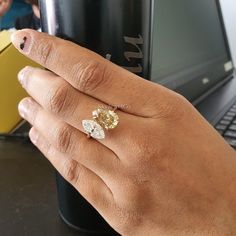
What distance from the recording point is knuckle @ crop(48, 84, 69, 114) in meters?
0.19

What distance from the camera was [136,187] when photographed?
0.19 m

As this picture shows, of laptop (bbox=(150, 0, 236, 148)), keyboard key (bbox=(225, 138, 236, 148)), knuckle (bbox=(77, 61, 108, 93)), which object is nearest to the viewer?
knuckle (bbox=(77, 61, 108, 93))

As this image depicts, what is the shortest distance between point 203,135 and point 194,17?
60 cm

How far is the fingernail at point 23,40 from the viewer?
7.6 inches

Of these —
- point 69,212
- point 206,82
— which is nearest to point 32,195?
point 69,212

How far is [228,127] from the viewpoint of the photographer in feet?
1.56

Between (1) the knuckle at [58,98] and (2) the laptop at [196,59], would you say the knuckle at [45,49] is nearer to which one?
(1) the knuckle at [58,98]

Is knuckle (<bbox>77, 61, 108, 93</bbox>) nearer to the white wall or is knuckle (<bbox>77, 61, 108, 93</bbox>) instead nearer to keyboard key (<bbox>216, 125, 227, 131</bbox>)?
keyboard key (<bbox>216, 125, 227, 131</bbox>)

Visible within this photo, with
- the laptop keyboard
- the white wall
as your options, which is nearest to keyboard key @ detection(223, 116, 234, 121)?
the laptop keyboard

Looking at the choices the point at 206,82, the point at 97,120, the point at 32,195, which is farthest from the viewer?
the point at 206,82

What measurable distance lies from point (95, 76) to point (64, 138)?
1.6 inches

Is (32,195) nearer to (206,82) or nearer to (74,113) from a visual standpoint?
(74,113)

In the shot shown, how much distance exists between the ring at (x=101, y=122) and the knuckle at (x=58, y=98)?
0.05 ft

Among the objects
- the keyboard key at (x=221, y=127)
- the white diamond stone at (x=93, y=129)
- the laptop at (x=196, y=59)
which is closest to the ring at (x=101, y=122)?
the white diamond stone at (x=93, y=129)
